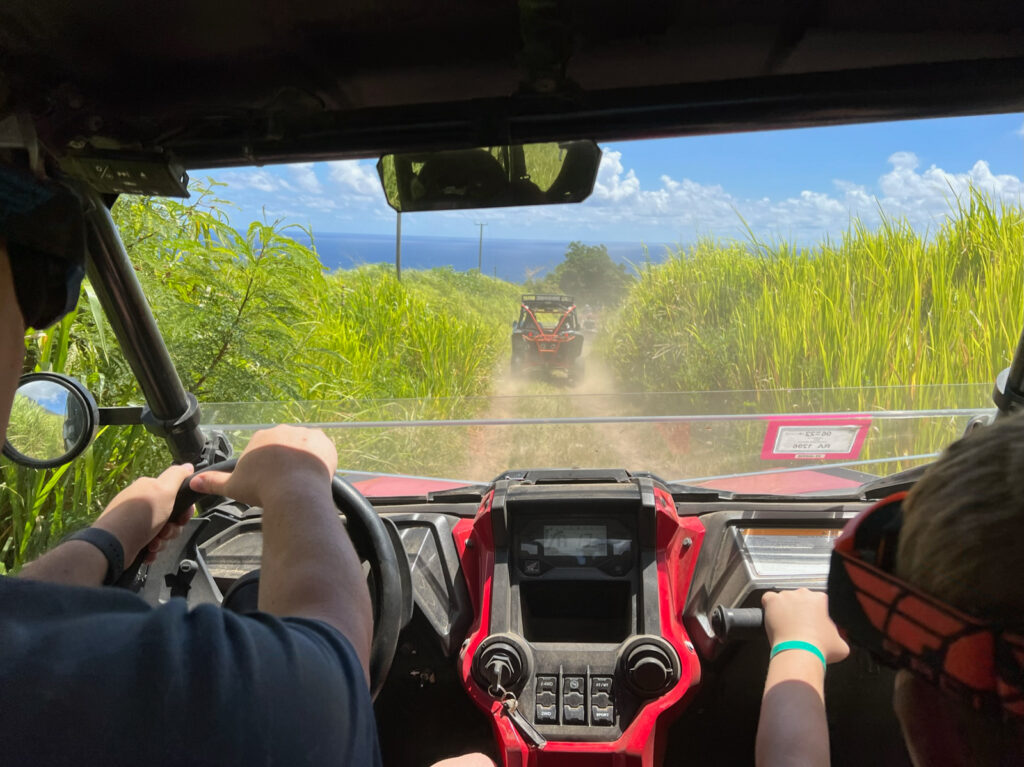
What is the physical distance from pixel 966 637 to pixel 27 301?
1151 millimetres

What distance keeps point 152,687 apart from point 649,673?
55.8 inches

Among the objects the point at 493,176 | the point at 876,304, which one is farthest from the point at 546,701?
the point at 876,304

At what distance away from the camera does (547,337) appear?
813cm

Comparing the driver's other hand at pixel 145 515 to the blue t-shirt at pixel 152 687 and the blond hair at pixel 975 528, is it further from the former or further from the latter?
the blond hair at pixel 975 528

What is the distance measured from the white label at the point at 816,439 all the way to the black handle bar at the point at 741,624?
1.68ft

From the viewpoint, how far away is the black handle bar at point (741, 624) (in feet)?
6.10

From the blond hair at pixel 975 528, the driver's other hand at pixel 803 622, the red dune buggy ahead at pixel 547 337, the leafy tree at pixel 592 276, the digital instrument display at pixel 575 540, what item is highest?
the leafy tree at pixel 592 276

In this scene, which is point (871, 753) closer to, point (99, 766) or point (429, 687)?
point (429, 687)

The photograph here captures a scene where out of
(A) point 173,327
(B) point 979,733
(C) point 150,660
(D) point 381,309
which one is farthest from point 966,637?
(D) point 381,309

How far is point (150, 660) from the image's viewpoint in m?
0.73

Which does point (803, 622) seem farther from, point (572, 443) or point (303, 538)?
point (303, 538)

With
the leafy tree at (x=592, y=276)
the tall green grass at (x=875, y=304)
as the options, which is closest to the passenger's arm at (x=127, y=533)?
the tall green grass at (x=875, y=304)

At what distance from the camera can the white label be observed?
2111mm

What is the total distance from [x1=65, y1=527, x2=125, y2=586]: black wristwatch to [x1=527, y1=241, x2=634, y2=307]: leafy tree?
510cm
